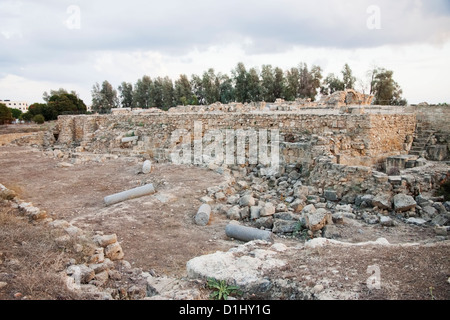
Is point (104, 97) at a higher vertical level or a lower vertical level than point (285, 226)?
higher

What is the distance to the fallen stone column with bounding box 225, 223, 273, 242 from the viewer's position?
22.4 feet

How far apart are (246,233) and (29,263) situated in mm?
4105

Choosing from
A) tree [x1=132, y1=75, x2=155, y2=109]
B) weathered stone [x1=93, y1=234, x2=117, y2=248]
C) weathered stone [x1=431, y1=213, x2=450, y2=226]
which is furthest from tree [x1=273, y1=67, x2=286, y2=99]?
weathered stone [x1=93, y1=234, x2=117, y2=248]

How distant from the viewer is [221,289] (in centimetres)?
421

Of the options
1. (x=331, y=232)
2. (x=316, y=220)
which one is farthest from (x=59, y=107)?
(x=331, y=232)

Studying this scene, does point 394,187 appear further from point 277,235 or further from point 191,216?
point 191,216

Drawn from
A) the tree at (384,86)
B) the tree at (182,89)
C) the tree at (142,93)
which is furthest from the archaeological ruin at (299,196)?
the tree at (142,93)

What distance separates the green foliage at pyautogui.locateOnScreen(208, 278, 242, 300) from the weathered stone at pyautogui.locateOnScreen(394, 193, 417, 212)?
618 centimetres

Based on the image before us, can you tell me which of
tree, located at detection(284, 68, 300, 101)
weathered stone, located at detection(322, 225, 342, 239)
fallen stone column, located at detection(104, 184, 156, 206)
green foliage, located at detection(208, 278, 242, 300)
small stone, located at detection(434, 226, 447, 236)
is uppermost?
tree, located at detection(284, 68, 300, 101)

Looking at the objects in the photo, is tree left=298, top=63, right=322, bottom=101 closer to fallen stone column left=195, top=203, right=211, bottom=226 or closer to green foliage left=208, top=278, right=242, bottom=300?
fallen stone column left=195, top=203, right=211, bottom=226

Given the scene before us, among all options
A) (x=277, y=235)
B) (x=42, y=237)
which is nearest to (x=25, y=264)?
(x=42, y=237)

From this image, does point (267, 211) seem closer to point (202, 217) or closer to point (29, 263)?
point (202, 217)

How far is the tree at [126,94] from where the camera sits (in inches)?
2203

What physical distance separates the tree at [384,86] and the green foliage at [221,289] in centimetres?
3486
